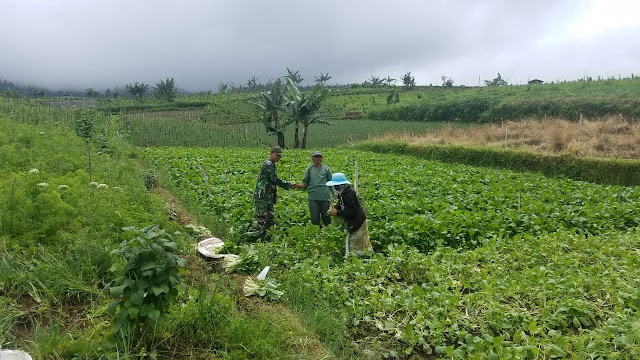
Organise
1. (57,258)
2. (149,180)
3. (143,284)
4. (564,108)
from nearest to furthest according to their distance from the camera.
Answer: (143,284) → (57,258) → (149,180) → (564,108)

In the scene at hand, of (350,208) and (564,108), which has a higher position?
(564,108)

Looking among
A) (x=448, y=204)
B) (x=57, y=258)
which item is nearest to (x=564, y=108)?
(x=448, y=204)

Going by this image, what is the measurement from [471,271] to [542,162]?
12.6m

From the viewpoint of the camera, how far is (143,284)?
2.97 m

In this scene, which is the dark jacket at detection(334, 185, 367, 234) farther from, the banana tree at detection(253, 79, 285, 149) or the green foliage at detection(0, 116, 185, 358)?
the banana tree at detection(253, 79, 285, 149)

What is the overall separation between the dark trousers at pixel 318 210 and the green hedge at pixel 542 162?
1122cm

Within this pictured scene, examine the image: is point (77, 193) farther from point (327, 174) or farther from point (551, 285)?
point (551, 285)

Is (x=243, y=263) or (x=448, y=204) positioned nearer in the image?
(x=243, y=263)

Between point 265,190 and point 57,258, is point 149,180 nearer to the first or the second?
point 265,190

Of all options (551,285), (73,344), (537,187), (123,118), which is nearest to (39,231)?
(73,344)

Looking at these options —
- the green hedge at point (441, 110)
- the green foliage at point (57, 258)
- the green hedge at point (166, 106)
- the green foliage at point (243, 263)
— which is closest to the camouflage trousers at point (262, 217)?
the green foliage at point (57, 258)

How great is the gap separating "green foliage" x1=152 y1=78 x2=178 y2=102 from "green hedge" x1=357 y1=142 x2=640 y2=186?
38598mm

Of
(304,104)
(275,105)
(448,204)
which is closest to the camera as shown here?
(448,204)

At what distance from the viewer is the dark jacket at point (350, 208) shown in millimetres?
6160
